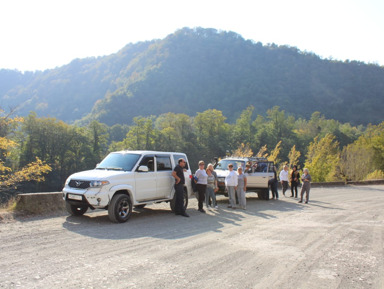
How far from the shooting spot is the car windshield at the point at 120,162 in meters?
10.3

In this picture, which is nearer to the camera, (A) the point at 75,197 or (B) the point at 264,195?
(A) the point at 75,197

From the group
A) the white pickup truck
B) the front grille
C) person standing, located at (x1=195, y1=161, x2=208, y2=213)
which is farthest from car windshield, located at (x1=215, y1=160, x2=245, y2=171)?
the front grille

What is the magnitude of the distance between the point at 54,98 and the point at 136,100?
41.6 m

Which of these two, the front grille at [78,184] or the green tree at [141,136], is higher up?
the green tree at [141,136]

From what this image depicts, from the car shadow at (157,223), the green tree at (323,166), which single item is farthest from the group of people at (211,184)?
the green tree at (323,166)

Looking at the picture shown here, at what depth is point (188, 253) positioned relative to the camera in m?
6.63

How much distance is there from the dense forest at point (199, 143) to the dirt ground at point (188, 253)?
1779 cm

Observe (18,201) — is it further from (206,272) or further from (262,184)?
(262,184)

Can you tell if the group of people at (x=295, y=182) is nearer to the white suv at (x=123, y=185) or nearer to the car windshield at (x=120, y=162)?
the white suv at (x=123, y=185)

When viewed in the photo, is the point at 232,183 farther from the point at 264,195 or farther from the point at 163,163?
the point at 264,195

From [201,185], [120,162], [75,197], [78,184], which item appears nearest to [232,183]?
[201,185]

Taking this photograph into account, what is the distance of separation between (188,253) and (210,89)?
169 m

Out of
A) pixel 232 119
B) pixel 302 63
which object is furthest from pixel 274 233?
pixel 302 63

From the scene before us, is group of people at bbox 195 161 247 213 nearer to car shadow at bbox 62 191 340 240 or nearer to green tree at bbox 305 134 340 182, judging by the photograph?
car shadow at bbox 62 191 340 240
